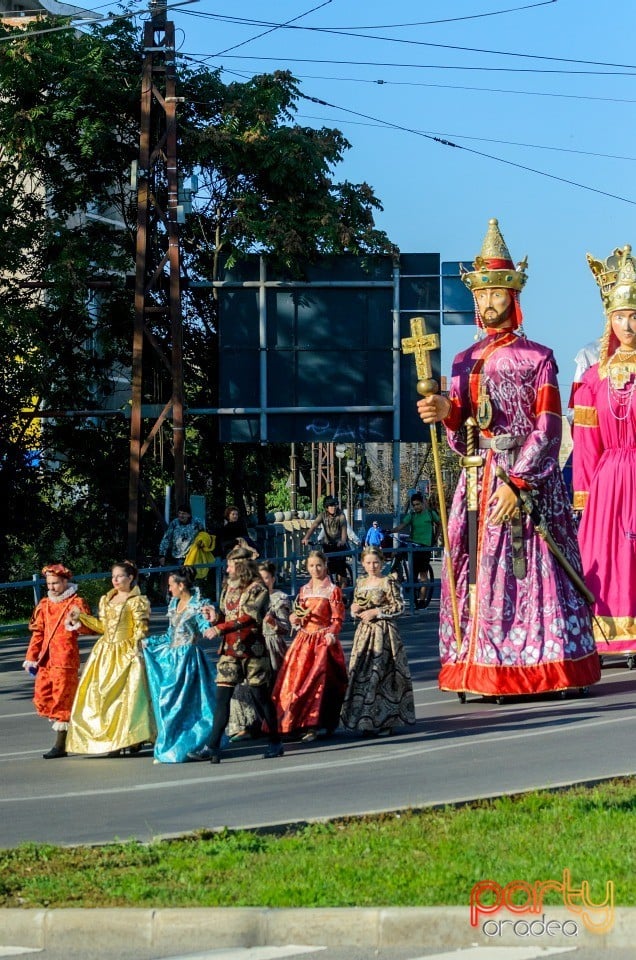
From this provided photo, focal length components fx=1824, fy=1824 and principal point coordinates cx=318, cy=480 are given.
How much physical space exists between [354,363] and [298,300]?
3.88 ft

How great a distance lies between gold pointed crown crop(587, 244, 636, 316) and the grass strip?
853cm

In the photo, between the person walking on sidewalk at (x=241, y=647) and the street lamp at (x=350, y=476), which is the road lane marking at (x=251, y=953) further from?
the street lamp at (x=350, y=476)

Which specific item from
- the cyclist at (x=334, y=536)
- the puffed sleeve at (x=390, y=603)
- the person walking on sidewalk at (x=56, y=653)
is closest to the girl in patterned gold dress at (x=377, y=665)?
the puffed sleeve at (x=390, y=603)

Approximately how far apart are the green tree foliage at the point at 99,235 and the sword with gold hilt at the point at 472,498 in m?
11.0

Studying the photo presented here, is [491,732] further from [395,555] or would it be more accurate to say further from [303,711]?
[395,555]

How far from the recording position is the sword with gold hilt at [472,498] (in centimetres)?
1508

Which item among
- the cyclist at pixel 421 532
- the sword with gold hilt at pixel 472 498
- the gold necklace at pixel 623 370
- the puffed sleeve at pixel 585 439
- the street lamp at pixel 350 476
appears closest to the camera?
the sword with gold hilt at pixel 472 498

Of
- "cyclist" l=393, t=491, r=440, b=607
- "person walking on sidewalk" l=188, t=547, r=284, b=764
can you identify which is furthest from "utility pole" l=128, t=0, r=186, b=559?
"person walking on sidewalk" l=188, t=547, r=284, b=764

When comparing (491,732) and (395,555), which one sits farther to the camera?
(395,555)

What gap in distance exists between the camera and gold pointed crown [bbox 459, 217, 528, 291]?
15.2 m

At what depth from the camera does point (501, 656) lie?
14742 mm

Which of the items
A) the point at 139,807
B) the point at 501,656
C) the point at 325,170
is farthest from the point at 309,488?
the point at 139,807

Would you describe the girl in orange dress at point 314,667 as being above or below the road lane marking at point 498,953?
above

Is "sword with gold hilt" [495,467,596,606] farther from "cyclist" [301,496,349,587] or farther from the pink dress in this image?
"cyclist" [301,496,349,587]
